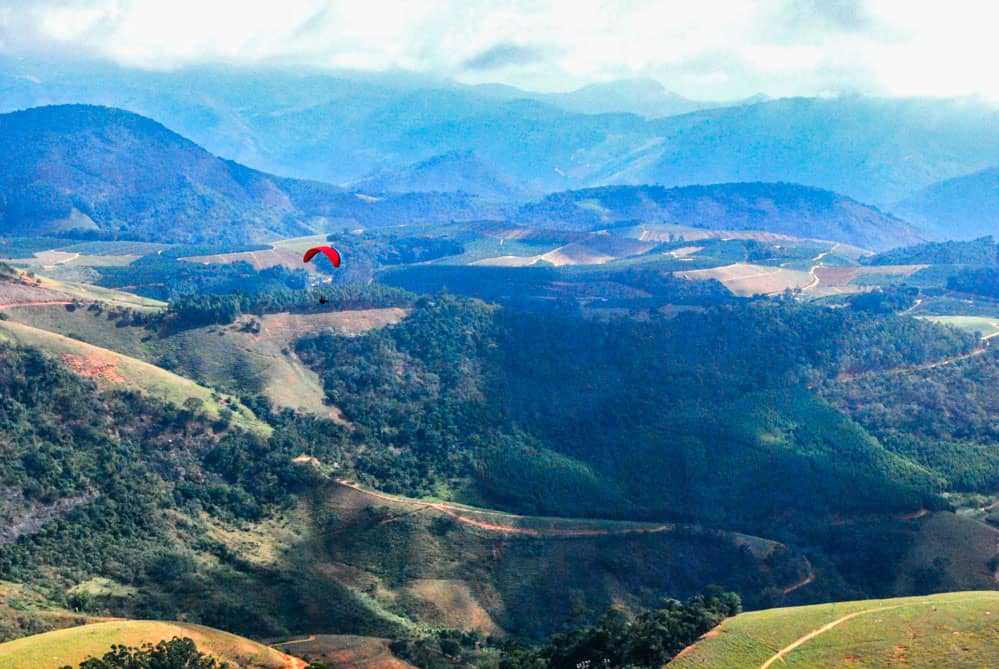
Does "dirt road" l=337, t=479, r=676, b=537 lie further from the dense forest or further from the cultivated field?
the cultivated field

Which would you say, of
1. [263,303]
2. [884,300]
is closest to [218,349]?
[263,303]

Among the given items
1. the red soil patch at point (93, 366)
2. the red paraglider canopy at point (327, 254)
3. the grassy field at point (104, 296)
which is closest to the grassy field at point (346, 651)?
the red paraglider canopy at point (327, 254)

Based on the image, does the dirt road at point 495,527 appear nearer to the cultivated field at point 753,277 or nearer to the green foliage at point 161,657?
the green foliage at point 161,657

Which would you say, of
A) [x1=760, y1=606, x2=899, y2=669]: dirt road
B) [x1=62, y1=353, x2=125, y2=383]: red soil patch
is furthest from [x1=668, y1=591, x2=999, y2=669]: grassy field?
[x1=62, y1=353, x2=125, y2=383]: red soil patch

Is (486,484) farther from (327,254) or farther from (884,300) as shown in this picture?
(884,300)

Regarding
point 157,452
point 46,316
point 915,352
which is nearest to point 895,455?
point 915,352
